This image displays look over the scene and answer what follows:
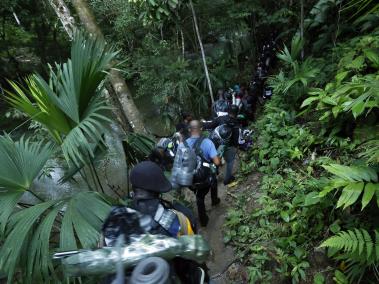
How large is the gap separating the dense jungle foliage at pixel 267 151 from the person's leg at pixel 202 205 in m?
0.40

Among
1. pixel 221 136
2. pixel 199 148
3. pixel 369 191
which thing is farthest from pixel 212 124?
pixel 369 191

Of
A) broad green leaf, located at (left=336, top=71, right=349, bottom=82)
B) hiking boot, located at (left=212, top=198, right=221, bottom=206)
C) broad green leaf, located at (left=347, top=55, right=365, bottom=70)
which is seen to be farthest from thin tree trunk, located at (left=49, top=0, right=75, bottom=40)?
broad green leaf, located at (left=347, top=55, right=365, bottom=70)

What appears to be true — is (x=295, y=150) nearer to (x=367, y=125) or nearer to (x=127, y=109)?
(x=367, y=125)

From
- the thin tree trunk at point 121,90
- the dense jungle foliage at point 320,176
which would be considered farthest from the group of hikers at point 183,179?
the thin tree trunk at point 121,90

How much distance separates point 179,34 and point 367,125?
6056 millimetres

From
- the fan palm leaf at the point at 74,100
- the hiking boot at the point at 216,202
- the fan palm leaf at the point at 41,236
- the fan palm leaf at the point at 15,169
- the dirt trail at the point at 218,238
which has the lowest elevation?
the dirt trail at the point at 218,238

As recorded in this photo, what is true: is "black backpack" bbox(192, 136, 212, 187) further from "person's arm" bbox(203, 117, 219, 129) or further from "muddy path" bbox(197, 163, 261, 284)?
"person's arm" bbox(203, 117, 219, 129)

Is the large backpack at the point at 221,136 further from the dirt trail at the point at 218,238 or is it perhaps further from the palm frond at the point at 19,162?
the palm frond at the point at 19,162

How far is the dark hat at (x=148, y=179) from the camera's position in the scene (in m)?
2.15

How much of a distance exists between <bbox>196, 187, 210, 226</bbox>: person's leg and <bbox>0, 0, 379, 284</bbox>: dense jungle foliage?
1.31ft

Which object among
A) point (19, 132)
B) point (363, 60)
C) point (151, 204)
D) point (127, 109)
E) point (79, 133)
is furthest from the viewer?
point (19, 132)

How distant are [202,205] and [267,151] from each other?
1.27 metres

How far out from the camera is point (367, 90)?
3.65 meters

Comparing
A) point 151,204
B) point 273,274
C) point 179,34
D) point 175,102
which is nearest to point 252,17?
point 179,34
